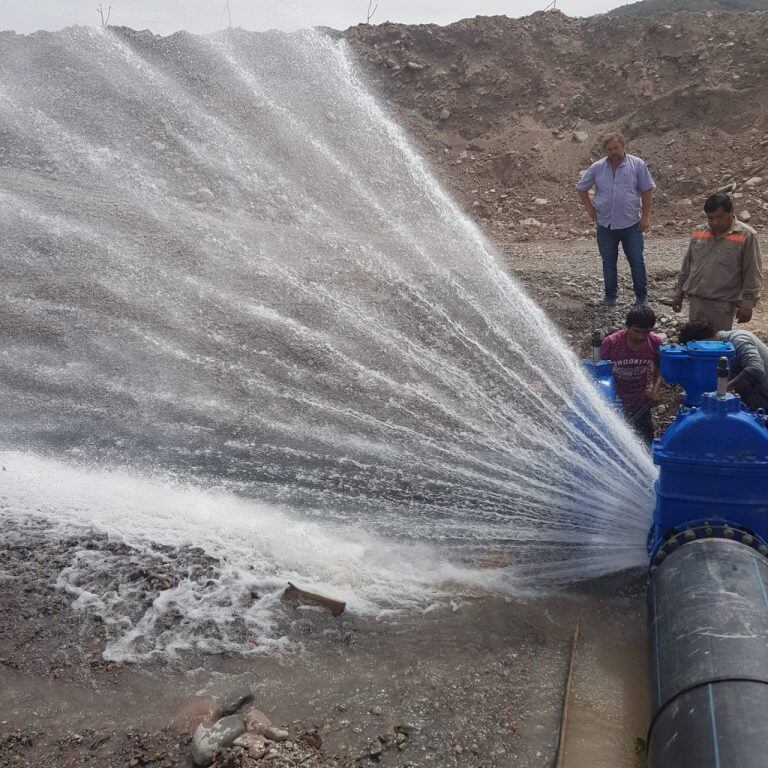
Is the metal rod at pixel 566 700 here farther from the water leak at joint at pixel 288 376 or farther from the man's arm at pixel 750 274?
the man's arm at pixel 750 274

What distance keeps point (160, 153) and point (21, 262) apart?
5266 millimetres

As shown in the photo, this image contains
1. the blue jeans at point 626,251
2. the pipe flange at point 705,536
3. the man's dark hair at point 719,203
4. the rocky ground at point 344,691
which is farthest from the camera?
the blue jeans at point 626,251

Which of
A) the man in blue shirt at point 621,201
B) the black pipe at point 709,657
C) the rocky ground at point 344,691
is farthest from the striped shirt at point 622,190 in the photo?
the black pipe at point 709,657

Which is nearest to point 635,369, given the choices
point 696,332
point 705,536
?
point 696,332

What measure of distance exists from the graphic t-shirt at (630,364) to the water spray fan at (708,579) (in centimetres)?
98

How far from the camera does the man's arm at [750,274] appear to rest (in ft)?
19.2

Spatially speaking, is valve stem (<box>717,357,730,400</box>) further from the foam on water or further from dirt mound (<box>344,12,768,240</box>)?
dirt mound (<box>344,12,768,240</box>)

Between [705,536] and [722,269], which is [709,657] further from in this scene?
[722,269]

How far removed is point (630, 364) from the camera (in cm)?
549

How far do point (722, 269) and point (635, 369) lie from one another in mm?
1261

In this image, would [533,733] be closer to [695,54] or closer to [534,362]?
[534,362]

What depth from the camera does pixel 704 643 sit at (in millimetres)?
3113

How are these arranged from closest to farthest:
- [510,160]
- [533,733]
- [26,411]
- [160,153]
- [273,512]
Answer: [533,733] → [273,512] → [26,411] → [160,153] → [510,160]

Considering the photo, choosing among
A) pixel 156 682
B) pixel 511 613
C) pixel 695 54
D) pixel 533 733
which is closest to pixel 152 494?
pixel 156 682
